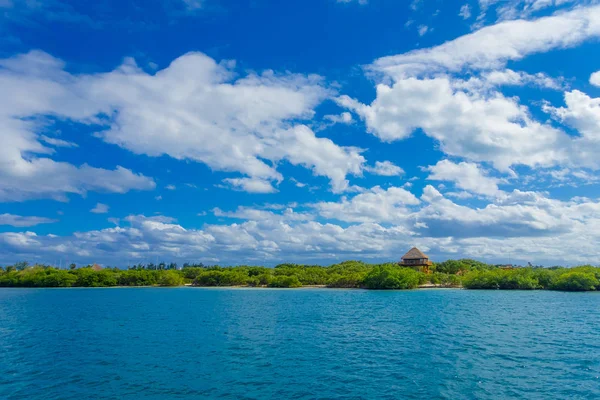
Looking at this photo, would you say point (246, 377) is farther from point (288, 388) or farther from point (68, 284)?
point (68, 284)

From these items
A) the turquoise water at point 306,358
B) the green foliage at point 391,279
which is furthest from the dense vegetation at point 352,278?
the turquoise water at point 306,358

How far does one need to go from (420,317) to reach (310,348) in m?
27.6

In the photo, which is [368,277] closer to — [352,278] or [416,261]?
[352,278]

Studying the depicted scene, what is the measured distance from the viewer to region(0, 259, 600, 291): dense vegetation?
432 feet

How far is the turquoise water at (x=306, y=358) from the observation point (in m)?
25.1

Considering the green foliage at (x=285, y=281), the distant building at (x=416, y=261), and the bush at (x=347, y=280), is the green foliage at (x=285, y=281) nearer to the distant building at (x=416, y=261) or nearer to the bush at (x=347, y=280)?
the bush at (x=347, y=280)

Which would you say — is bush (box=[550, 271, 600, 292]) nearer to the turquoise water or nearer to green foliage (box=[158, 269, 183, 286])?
the turquoise water

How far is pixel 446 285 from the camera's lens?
502ft

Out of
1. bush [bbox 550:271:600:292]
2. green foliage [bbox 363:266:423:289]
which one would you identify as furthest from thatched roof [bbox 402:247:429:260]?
bush [bbox 550:271:600:292]

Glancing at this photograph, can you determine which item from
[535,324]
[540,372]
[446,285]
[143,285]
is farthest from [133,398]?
[143,285]

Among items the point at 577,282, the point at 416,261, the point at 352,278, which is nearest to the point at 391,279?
the point at 352,278

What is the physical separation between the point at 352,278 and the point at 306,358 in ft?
413

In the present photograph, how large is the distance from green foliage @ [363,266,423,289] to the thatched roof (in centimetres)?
3644

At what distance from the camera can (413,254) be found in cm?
18375
